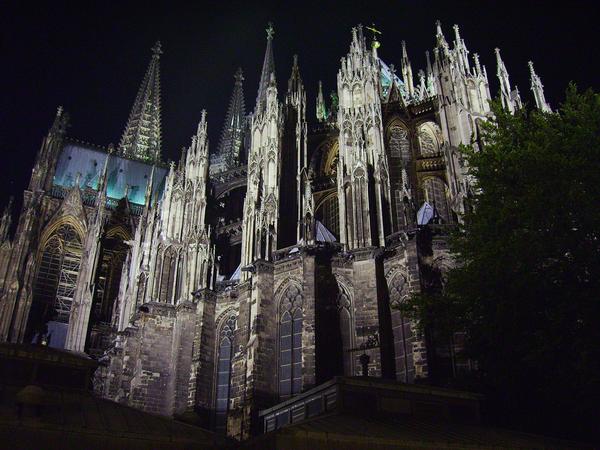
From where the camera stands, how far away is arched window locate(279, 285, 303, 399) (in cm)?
2256

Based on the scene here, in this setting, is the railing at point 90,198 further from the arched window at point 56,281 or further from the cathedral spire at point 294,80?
the cathedral spire at point 294,80

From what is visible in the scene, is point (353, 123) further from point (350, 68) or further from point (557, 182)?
point (557, 182)

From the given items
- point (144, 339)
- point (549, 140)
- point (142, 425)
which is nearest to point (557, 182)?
point (549, 140)

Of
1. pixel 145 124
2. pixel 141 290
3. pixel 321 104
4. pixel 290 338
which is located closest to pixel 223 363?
pixel 290 338

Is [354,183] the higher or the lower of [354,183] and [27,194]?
the lower

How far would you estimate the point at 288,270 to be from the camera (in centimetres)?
2489

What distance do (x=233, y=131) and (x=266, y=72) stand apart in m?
24.9

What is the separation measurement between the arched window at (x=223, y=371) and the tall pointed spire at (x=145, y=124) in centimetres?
3725

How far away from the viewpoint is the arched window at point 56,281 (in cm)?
4091

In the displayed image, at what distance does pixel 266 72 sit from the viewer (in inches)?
1442

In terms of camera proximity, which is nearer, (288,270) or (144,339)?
(288,270)

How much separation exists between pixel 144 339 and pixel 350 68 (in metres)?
18.6

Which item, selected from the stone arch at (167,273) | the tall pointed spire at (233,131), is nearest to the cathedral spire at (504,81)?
the stone arch at (167,273)

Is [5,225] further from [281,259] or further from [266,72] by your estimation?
[281,259]
